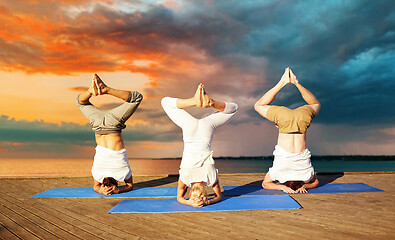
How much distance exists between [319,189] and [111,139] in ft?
13.0

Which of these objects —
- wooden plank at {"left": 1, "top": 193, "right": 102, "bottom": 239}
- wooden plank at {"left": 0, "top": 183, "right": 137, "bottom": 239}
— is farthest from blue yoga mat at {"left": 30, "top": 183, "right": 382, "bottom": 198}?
wooden plank at {"left": 1, "top": 193, "right": 102, "bottom": 239}

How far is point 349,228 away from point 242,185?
9.77 feet

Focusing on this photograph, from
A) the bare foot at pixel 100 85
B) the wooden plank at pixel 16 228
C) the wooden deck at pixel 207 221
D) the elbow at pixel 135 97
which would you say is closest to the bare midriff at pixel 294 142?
the wooden deck at pixel 207 221

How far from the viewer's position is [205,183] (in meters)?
4.70

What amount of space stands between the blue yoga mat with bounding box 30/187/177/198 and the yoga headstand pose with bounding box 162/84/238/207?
0.94 metres

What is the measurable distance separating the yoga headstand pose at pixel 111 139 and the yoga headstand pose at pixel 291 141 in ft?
8.23

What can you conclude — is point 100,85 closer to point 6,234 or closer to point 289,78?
point 6,234

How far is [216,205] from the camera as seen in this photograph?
450cm

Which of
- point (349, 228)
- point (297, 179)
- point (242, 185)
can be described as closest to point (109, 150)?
point (242, 185)

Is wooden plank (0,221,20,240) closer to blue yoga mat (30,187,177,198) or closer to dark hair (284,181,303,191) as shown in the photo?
blue yoga mat (30,187,177,198)

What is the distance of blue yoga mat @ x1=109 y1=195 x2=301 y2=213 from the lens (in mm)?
4297

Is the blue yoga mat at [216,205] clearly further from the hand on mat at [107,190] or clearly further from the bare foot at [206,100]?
the bare foot at [206,100]

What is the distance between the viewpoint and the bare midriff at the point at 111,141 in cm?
584

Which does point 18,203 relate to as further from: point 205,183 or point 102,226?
point 205,183
